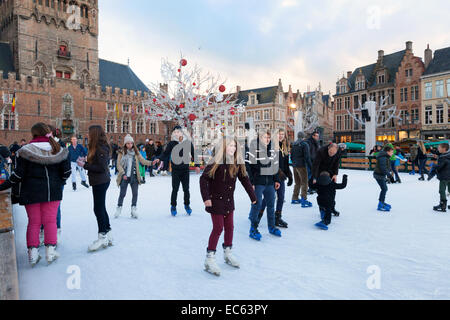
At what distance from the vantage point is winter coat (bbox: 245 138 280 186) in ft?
14.3

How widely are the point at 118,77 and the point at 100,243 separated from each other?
4060 cm

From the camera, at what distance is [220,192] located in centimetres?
322

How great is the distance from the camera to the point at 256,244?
4082 millimetres

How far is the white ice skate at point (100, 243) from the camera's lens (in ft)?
12.4

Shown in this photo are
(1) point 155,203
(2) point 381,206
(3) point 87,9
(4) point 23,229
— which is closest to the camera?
(4) point 23,229

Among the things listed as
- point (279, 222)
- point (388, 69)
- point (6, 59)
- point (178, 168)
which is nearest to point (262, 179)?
point (279, 222)

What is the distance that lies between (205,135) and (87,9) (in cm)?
3040

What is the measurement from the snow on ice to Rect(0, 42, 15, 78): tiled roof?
32.0 metres

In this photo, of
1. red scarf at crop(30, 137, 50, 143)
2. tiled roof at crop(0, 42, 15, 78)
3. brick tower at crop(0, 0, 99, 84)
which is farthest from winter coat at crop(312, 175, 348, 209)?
tiled roof at crop(0, 42, 15, 78)

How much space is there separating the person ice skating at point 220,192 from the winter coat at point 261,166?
1.07 meters

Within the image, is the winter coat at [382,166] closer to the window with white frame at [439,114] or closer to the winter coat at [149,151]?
the winter coat at [149,151]

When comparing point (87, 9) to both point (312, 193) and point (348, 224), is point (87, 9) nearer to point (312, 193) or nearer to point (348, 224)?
point (312, 193)

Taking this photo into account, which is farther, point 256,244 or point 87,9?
point 87,9
